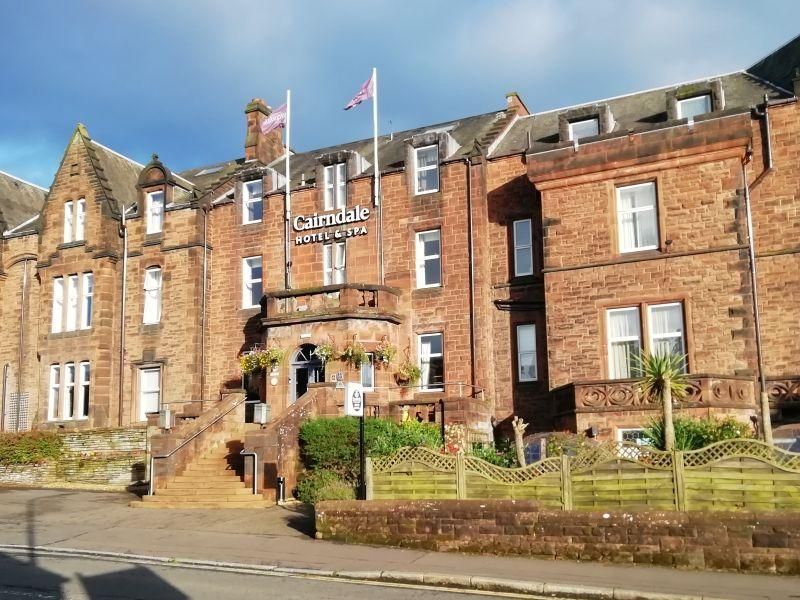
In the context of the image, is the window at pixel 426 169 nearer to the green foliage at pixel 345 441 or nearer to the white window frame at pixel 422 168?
the white window frame at pixel 422 168

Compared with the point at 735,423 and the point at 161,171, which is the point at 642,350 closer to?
the point at 735,423

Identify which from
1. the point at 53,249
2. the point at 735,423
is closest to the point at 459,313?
the point at 735,423

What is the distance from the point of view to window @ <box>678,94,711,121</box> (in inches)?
1076

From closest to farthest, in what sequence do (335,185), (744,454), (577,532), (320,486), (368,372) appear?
(744,454) → (577,532) → (320,486) → (368,372) → (335,185)

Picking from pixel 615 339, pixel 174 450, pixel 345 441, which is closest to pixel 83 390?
pixel 174 450

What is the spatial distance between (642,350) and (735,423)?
4070mm

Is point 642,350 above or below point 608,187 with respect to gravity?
below

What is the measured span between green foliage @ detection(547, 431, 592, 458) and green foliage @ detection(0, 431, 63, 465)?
16.8m

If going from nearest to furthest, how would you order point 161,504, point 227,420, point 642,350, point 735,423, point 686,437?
point 686,437, point 735,423, point 161,504, point 642,350, point 227,420

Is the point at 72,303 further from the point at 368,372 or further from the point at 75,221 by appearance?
the point at 368,372

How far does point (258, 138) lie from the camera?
37938 mm

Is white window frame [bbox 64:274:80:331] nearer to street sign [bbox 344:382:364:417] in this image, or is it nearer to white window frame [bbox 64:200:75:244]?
white window frame [bbox 64:200:75:244]

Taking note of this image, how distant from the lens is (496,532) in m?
15.1

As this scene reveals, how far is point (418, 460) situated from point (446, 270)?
522 inches
